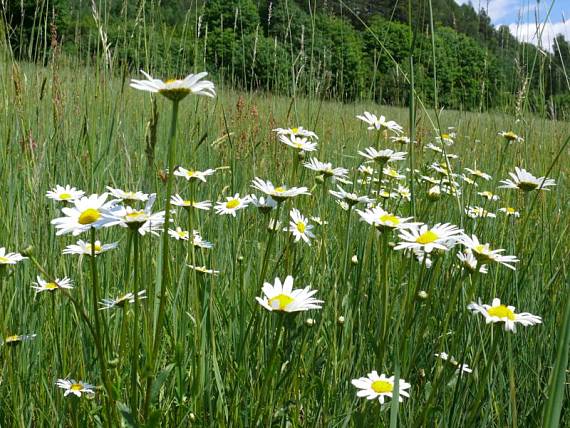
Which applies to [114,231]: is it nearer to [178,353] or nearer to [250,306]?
[250,306]

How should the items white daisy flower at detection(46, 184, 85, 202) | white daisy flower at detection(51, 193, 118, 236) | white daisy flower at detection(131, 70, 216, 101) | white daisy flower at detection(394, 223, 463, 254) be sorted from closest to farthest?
white daisy flower at detection(131, 70, 216, 101) → white daisy flower at detection(51, 193, 118, 236) → white daisy flower at detection(394, 223, 463, 254) → white daisy flower at detection(46, 184, 85, 202)

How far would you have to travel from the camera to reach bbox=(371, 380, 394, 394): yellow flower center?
2.48 feet

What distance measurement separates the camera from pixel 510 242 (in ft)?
5.16

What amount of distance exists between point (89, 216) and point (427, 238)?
50cm

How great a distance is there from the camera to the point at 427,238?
83 cm

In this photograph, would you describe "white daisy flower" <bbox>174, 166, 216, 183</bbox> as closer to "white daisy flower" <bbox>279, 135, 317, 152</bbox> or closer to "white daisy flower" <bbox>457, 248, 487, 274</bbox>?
"white daisy flower" <bbox>279, 135, 317, 152</bbox>

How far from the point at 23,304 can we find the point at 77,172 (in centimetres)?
66

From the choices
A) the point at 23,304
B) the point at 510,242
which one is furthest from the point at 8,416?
the point at 510,242

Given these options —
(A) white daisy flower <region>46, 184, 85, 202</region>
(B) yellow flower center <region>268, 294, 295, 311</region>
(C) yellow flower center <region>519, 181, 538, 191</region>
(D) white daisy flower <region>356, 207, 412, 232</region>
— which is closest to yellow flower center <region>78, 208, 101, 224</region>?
(A) white daisy flower <region>46, 184, 85, 202</region>

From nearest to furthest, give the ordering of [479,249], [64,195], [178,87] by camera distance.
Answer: [178,87]
[479,249]
[64,195]

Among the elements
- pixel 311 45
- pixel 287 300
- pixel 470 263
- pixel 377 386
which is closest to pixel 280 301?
pixel 287 300

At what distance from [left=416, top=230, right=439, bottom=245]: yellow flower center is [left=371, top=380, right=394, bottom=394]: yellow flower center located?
0.22m

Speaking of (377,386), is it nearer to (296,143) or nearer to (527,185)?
(296,143)

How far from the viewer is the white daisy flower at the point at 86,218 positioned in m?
0.68
